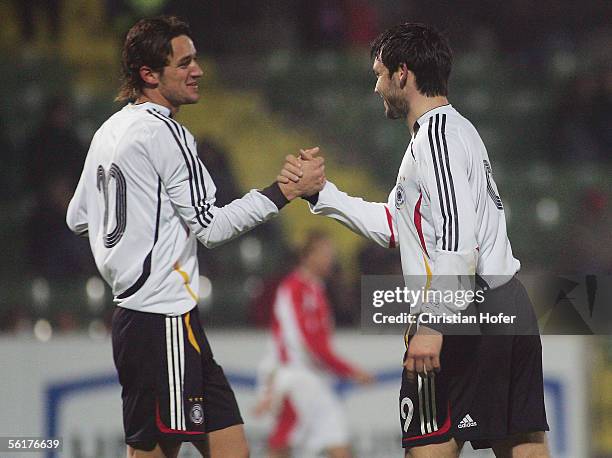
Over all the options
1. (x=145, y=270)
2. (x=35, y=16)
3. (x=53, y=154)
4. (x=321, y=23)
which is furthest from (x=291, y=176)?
(x=35, y=16)

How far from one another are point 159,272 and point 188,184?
309 mm

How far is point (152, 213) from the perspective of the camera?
3561 mm

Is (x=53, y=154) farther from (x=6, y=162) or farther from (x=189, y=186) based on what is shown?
(x=189, y=186)

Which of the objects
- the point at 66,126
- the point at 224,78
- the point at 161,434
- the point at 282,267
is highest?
the point at 224,78

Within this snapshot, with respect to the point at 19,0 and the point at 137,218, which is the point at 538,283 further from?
the point at 19,0

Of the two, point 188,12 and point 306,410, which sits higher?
point 188,12

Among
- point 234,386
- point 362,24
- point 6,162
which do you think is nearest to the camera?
point 234,386

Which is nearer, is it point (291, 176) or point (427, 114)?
point (427, 114)

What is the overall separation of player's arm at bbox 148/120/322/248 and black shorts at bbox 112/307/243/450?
31cm

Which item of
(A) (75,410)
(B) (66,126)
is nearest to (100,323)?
(A) (75,410)

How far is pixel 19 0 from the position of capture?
9.37 m

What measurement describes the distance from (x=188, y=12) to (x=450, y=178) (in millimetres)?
6419

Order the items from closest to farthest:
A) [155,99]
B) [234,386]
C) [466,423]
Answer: [466,423] < [155,99] < [234,386]

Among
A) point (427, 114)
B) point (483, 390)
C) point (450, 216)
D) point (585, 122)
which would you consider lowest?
point (483, 390)
